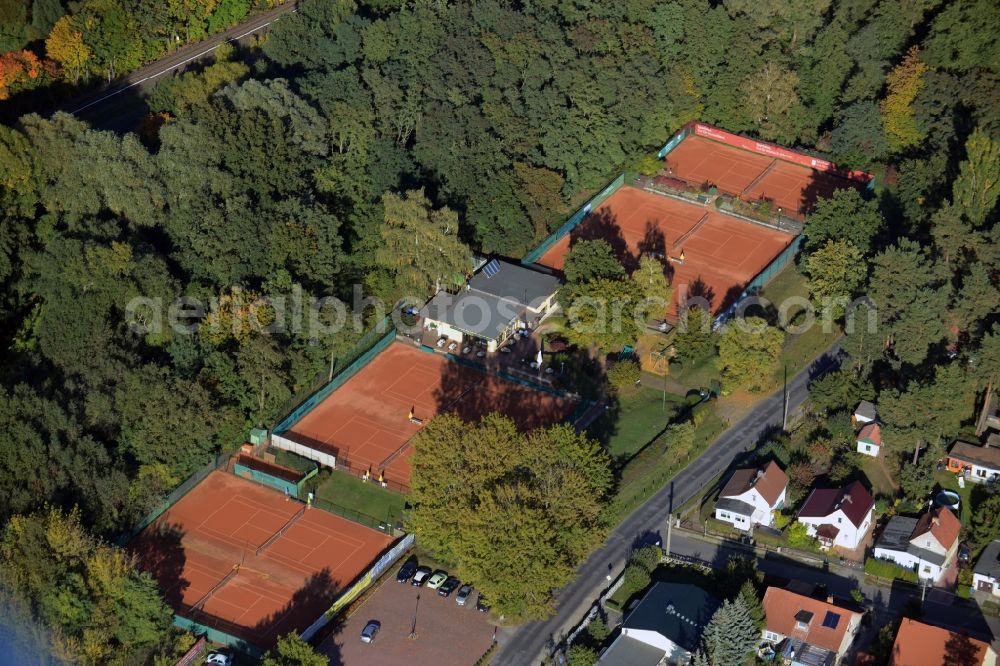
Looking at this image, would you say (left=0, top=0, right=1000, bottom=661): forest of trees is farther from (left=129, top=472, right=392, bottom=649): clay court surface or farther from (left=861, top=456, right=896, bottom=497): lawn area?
(left=861, top=456, right=896, bottom=497): lawn area

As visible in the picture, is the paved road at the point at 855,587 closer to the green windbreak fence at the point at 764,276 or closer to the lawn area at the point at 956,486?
the lawn area at the point at 956,486

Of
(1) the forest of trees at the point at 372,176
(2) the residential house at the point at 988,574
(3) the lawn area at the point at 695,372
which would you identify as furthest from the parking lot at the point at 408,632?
(2) the residential house at the point at 988,574

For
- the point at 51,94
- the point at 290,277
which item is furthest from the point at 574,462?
the point at 51,94

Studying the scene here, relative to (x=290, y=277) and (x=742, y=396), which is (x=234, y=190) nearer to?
(x=290, y=277)

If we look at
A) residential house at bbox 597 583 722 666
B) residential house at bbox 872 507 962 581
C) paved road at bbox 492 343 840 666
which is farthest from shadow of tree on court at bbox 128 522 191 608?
residential house at bbox 872 507 962 581

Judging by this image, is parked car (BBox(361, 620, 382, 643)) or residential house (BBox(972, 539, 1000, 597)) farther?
residential house (BBox(972, 539, 1000, 597))

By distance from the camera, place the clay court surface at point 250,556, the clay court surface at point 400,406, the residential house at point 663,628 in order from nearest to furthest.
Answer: the residential house at point 663,628 < the clay court surface at point 250,556 < the clay court surface at point 400,406
